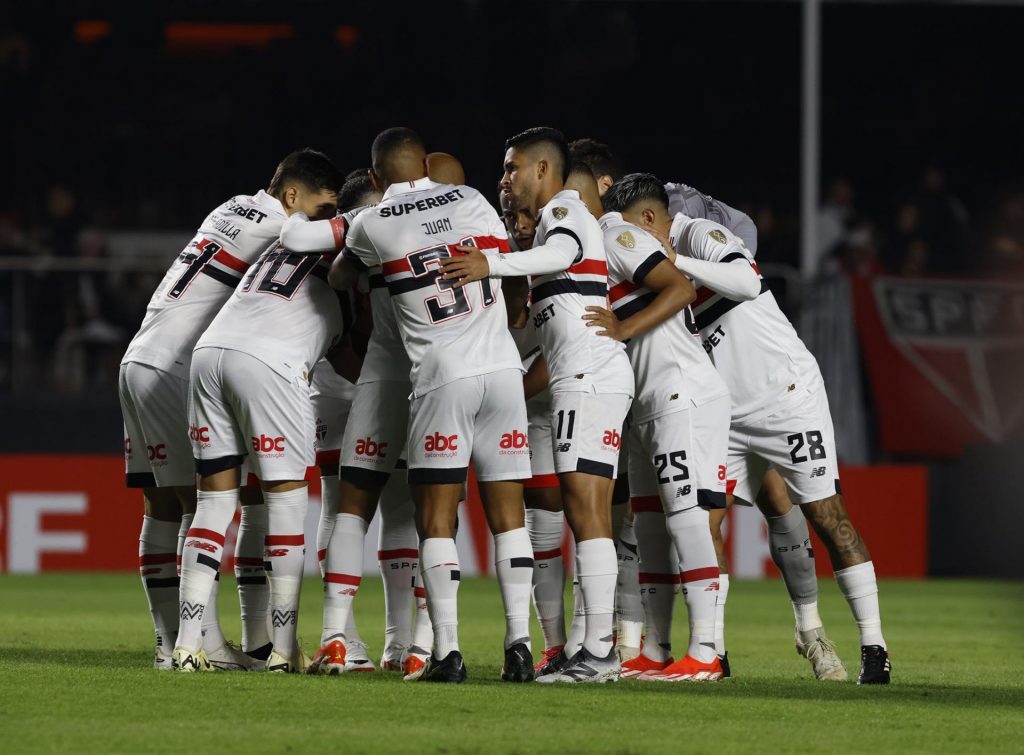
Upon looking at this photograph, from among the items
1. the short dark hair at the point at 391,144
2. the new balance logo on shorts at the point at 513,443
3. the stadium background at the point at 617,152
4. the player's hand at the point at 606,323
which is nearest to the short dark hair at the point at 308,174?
the short dark hair at the point at 391,144

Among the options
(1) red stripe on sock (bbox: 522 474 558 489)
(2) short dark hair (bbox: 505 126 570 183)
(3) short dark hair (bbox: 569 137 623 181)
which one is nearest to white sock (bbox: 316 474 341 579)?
(1) red stripe on sock (bbox: 522 474 558 489)

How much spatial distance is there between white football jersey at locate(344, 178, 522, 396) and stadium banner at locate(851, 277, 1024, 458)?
8.14m

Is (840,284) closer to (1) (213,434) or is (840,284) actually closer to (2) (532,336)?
(2) (532,336)

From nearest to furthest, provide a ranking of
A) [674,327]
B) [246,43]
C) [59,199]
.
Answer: [674,327] < [59,199] < [246,43]

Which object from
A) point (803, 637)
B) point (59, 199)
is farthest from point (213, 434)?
point (59, 199)

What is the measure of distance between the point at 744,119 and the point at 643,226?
46.8 ft

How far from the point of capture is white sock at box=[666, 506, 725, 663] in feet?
20.6

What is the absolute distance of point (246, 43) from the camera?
19578 millimetres

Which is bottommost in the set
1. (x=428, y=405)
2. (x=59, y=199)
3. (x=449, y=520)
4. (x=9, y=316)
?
(x=449, y=520)

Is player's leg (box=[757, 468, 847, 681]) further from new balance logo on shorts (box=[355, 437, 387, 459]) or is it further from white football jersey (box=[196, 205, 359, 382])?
white football jersey (box=[196, 205, 359, 382])

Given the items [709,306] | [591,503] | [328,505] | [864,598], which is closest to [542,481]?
[591,503]

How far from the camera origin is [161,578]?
22.1ft

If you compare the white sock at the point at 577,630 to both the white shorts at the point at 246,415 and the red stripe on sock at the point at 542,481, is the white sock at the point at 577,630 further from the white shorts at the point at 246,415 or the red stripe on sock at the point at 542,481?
the white shorts at the point at 246,415

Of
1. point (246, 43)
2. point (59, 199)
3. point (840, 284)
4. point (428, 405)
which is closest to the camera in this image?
point (428, 405)
